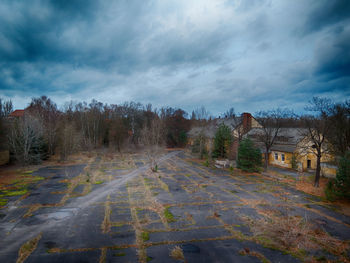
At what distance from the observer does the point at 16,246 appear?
7.85 m

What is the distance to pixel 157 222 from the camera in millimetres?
10219

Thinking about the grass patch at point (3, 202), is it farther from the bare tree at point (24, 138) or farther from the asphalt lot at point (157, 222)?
the bare tree at point (24, 138)

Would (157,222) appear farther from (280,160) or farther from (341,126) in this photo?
(280,160)

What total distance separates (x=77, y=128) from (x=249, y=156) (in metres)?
38.1

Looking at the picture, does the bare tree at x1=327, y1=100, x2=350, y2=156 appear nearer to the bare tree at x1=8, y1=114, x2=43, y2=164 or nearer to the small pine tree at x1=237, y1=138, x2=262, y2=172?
the small pine tree at x1=237, y1=138, x2=262, y2=172

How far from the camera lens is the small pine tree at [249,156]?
2386 cm

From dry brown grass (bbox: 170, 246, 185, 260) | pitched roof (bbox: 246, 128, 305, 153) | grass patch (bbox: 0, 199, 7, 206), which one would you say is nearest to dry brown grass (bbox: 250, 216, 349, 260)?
dry brown grass (bbox: 170, 246, 185, 260)

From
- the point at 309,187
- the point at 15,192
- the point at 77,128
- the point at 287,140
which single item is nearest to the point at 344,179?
the point at 309,187

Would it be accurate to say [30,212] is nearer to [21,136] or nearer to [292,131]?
[21,136]

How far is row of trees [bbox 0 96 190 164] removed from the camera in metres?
24.8

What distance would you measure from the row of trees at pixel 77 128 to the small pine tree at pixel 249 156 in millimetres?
12325

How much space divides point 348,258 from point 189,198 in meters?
8.96

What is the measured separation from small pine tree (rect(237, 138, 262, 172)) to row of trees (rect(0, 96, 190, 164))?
12325 millimetres

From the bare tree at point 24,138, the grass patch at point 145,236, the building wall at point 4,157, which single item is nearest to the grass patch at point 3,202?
the grass patch at point 145,236
